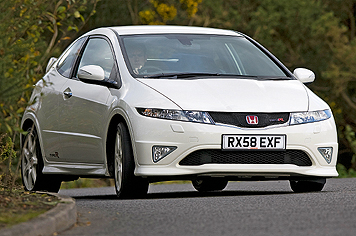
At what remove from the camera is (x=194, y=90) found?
7.87 meters

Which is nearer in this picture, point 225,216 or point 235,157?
point 225,216

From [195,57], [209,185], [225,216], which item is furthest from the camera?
[209,185]

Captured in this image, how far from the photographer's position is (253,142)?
761 cm

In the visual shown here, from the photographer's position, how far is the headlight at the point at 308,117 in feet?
25.6

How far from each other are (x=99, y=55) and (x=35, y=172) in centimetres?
161

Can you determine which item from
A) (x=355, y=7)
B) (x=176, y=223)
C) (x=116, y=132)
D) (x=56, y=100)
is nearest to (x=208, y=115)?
(x=116, y=132)

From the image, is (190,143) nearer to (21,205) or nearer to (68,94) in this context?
(21,205)

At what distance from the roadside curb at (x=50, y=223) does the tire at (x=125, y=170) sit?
133 cm

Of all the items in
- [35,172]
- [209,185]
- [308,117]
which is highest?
[308,117]

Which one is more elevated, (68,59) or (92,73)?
(92,73)

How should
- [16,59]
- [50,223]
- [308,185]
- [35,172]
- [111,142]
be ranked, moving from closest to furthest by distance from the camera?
[50,223]
[16,59]
[111,142]
[308,185]
[35,172]

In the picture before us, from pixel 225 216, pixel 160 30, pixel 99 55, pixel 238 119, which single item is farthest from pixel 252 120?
pixel 99 55

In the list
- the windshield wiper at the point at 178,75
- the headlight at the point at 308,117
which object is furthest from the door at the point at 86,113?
the headlight at the point at 308,117

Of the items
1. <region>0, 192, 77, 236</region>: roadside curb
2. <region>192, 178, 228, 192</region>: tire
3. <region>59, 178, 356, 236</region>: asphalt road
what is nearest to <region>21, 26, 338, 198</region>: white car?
<region>59, 178, 356, 236</region>: asphalt road
